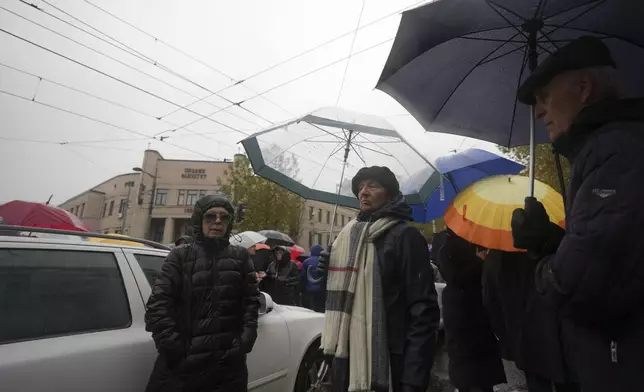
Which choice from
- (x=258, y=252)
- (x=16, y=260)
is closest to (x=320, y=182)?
(x=16, y=260)

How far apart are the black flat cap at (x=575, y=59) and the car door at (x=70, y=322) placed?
254 cm

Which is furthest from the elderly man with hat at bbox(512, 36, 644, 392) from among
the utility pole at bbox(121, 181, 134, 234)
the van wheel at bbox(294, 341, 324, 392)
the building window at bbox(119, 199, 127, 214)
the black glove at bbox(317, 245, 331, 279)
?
the building window at bbox(119, 199, 127, 214)

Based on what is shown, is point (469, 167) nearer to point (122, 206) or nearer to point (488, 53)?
point (488, 53)

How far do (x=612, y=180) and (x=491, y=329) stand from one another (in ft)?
8.04

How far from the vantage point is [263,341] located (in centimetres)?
310

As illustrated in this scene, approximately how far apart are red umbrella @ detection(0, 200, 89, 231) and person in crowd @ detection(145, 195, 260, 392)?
5.22 m

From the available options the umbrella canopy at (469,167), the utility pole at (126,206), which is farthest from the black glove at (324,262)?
the utility pole at (126,206)

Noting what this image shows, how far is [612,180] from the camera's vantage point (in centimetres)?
112

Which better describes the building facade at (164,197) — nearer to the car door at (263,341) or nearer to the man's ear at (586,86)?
the car door at (263,341)

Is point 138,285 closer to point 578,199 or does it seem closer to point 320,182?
point 320,182

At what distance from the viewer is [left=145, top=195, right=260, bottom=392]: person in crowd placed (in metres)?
2.15

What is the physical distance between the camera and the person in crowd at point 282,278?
6.80 m

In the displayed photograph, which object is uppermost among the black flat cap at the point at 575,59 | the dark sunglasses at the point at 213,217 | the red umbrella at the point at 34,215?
the black flat cap at the point at 575,59

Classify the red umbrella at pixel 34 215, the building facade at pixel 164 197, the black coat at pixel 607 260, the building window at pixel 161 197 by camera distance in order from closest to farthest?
the black coat at pixel 607 260 → the red umbrella at pixel 34 215 → the building facade at pixel 164 197 → the building window at pixel 161 197
